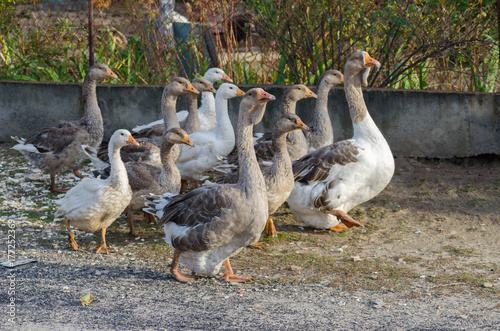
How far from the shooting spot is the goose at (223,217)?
204 inches

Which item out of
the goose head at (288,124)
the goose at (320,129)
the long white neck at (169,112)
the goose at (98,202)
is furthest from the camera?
the goose at (320,129)

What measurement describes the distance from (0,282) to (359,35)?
20.3 ft

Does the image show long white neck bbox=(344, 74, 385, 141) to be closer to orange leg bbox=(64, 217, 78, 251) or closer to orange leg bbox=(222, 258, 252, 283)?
orange leg bbox=(222, 258, 252, 283)

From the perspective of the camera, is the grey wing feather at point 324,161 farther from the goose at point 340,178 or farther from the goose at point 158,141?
the goose at point 158,141

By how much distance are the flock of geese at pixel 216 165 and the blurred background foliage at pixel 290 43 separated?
4.23 feet

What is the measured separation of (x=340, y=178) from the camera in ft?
22.2

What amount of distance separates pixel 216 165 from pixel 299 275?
277 cm

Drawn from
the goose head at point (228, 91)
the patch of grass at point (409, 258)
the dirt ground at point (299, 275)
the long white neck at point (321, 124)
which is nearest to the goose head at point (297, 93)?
the long white neck at point (321, 124)

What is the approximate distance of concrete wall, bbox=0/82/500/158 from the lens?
8.86 meters

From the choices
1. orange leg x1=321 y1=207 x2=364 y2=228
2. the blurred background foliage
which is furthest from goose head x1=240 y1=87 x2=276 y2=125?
the blurred background foliage

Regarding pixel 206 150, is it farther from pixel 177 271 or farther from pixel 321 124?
pixel 177 271

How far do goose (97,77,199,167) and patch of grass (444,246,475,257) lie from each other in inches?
127

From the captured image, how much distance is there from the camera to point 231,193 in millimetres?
5254

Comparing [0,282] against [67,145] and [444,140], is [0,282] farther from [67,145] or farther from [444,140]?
[444,140]
